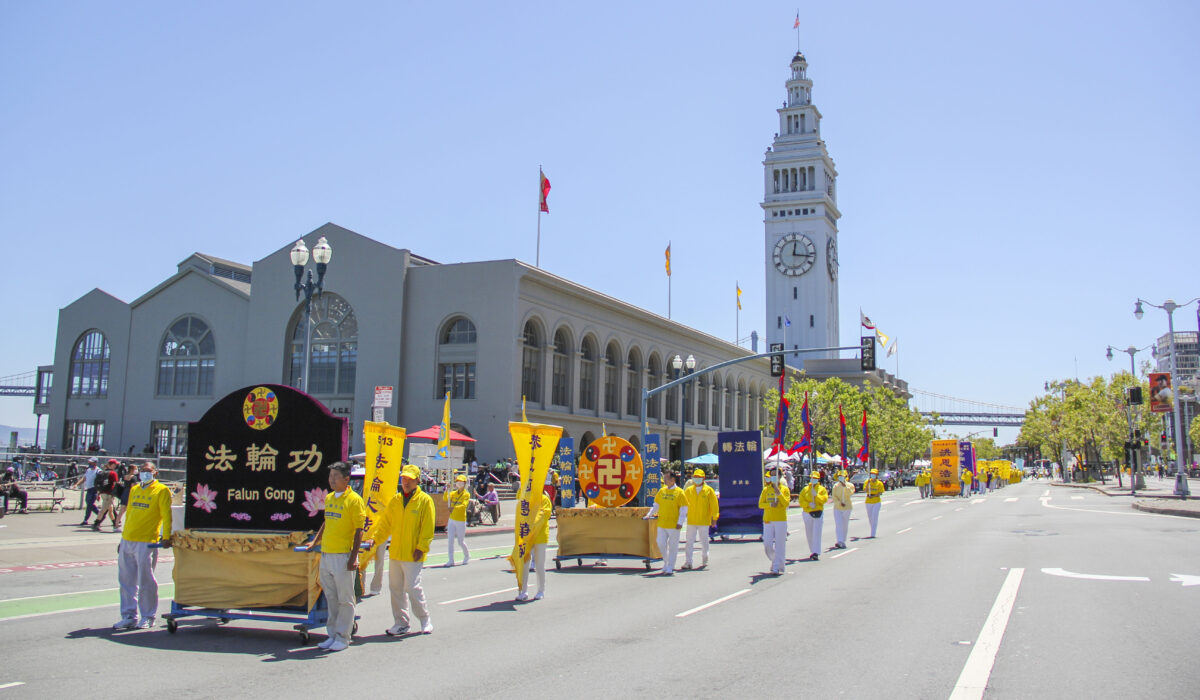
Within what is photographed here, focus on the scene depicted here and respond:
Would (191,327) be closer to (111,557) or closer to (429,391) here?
(429,391)

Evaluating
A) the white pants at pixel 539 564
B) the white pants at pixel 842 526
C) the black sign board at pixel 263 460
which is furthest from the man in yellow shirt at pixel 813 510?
the black sign board at pixel 263 460

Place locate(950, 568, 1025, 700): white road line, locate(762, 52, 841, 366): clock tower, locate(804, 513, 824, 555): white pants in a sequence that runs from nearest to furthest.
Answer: locate(950, 568, 1025, 700): white road line
locate(804, 513, 824, 555): white pants
locate(762, 52, 841, 366): clock tower

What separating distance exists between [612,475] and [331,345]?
4108 centimetres

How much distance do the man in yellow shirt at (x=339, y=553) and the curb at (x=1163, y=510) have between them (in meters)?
31.7

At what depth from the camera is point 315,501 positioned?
9492mm

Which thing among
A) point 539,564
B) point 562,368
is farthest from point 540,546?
point 562,368

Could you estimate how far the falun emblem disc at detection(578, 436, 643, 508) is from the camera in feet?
58.3

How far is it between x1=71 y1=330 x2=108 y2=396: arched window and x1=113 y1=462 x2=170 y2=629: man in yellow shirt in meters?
60.4

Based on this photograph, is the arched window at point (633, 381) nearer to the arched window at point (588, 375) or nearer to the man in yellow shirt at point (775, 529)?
the arched window at point (588, 375)

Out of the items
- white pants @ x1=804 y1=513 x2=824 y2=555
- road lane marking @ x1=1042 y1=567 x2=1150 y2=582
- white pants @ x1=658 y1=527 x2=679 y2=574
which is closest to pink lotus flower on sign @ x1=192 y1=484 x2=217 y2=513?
white pants @ x1=658 y1=527 x2=679 y2=574

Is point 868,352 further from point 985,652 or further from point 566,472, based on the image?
point 985,652

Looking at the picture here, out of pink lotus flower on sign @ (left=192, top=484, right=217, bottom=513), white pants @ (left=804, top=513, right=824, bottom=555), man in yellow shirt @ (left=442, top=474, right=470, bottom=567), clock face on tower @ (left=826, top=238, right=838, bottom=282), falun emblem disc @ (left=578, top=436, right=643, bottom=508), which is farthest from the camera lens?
clock face on tower @ (left=826, top=238, right=838, bottom=282)

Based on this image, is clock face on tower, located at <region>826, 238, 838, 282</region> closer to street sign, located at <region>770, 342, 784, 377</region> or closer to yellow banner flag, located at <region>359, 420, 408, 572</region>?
street sign, located at <region>770, 342, 784, 377</region>

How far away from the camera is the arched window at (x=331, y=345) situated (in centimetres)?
5419
